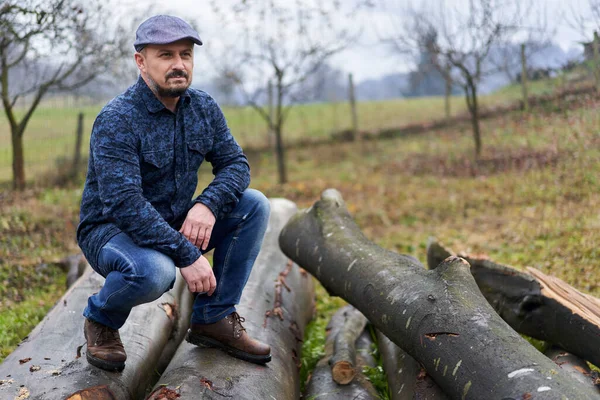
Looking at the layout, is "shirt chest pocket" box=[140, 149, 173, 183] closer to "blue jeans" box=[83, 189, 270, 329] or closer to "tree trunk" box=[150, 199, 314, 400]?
"blue jeans" box=[83, 189, 270, 329]

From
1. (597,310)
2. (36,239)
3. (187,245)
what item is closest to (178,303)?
(187,245)

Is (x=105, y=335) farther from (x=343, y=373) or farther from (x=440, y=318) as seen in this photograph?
(x=440, y=318)

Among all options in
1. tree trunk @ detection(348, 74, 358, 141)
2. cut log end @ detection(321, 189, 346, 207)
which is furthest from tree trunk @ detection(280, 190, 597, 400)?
tree trunk @ detection(348, 74, 358, 141)

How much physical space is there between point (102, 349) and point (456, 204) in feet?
23.7

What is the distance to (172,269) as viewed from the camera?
2.79 meters

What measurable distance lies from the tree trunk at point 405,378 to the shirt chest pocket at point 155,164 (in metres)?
1.71

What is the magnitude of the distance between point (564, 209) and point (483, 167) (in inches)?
172

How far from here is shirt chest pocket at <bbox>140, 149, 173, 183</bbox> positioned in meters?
2.88

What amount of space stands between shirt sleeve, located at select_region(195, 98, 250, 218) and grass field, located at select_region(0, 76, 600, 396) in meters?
1.57

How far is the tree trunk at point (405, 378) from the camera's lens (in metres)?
2.88

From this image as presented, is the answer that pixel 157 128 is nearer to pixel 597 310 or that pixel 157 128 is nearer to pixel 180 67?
pixel 180 67

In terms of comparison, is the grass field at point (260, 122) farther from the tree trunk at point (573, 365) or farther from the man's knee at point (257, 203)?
the man's knee at point (257, 203)

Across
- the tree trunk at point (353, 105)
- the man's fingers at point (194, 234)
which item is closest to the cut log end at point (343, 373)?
the man's fingers at point (194, 234)

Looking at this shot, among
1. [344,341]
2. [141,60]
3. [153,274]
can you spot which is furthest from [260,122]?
[153,274]
